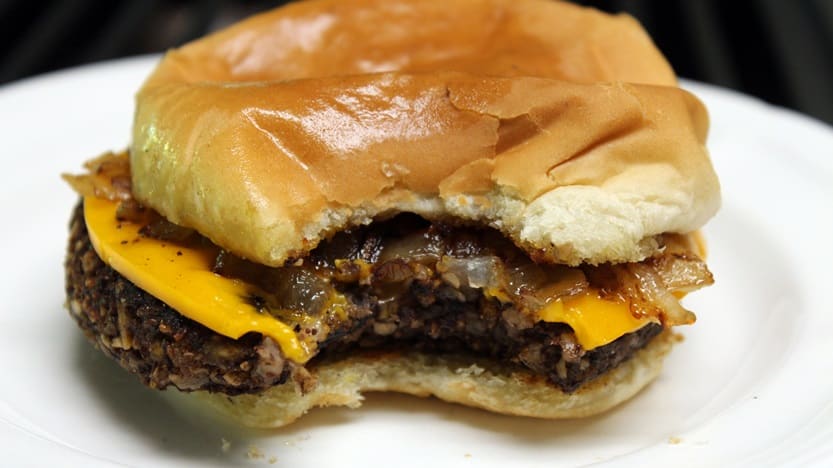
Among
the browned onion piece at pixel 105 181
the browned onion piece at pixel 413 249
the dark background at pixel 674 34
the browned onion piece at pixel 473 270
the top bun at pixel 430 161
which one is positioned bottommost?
the dark background at pixel 674 34

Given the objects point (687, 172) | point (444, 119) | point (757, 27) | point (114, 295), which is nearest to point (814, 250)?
point (687, 172)

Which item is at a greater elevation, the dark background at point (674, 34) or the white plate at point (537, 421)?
the white plate at point (537, 421)

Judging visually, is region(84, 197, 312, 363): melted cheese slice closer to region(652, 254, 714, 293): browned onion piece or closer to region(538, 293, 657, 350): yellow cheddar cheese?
region(538, 293, 657, 350): yellow cheddar cheese

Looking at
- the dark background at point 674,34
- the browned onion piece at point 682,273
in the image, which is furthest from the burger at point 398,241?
the dark background at point 674,34

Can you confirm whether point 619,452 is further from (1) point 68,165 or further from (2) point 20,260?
(1) point 68,165

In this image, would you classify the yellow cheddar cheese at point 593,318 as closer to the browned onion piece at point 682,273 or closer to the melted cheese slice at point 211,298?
the melted cheese slice at point 211,298

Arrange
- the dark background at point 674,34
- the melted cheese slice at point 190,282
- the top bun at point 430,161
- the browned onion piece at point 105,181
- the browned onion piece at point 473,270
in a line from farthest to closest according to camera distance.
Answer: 1. the dark background at point 674,34
2. the browned onion piece at point 105,181
3. the browned onion piece at point 473,270
4. the top bun at point 430,161
5. the melted cheese slice at point 190,282

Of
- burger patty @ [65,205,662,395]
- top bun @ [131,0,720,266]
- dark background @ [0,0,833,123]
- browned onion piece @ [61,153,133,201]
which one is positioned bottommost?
dark background @ [0,0,833,123]

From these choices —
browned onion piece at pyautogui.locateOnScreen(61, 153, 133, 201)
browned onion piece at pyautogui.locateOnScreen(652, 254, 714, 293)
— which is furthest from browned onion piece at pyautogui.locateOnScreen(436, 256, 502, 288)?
browned onion piece at pyautogui.locateOnScreen(61, 153, 133, 201)
